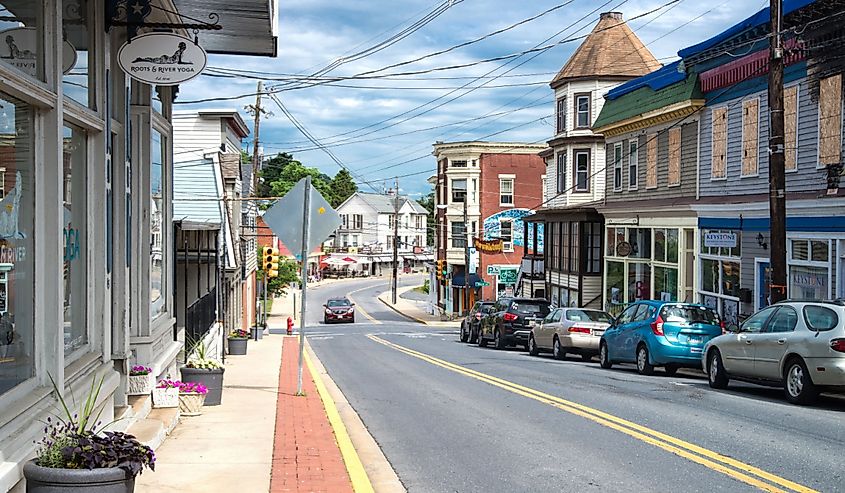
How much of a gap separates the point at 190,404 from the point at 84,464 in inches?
233

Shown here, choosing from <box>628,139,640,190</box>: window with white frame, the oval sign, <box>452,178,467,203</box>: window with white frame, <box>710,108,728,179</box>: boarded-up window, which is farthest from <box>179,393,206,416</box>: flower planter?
<box>452,178,467,203</box>: window with white frame

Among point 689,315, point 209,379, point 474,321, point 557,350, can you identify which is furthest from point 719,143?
point 209,379

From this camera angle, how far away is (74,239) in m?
7.80

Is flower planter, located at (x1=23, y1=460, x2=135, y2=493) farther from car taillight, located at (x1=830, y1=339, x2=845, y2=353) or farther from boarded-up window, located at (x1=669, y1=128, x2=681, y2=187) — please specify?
boarded-up window, located at (x1=669, y1=128, x2=681, y2=187)

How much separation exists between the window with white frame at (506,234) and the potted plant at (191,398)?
56.1 meters

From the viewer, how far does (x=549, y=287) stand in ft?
159

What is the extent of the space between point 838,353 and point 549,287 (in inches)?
1394

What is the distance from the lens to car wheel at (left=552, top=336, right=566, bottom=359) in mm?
26422

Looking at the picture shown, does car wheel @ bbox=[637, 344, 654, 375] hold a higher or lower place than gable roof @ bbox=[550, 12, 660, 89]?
lower

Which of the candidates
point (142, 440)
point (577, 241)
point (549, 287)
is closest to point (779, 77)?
point (142, 440)

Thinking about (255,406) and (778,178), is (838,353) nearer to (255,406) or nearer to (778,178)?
(778,178)

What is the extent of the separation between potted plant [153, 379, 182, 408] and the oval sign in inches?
137

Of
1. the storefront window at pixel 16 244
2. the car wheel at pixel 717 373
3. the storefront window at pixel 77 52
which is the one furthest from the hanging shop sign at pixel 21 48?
the car wheel at pixel 717 373

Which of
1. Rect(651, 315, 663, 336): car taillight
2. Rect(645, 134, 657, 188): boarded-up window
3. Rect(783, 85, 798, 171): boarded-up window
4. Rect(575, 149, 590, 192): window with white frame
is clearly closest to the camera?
Rect(651, 315, 663, 336): car taillight
